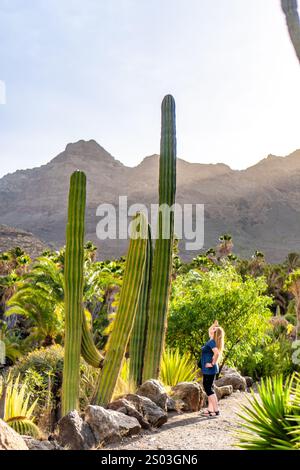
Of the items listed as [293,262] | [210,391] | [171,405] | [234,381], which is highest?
[293,262]

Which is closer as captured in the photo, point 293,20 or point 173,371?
point 293,20

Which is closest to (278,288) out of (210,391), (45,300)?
(45,300)

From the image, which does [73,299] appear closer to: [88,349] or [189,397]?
[88,349]

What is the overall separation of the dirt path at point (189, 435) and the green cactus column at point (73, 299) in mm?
1791

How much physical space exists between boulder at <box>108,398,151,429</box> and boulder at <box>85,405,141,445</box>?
1.78ft

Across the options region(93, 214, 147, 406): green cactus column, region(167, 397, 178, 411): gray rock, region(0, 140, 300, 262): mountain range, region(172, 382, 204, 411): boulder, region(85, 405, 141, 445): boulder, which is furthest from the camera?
region(0, 140, 300, 262): mountain range

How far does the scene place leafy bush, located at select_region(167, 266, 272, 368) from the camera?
1554 cm

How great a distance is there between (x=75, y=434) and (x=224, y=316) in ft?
26.9

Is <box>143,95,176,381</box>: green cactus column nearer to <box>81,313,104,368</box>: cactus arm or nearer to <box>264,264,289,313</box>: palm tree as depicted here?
<box>81,313,104,368</box>: cactus arm

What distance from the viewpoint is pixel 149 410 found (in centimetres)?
962

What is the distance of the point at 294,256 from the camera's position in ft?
184

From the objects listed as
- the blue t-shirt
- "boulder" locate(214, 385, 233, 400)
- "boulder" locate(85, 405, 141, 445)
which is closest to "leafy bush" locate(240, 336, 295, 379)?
"boulder" locate(214, 385, 233, 400)

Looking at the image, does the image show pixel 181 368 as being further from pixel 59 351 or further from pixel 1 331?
pixel 1 331
